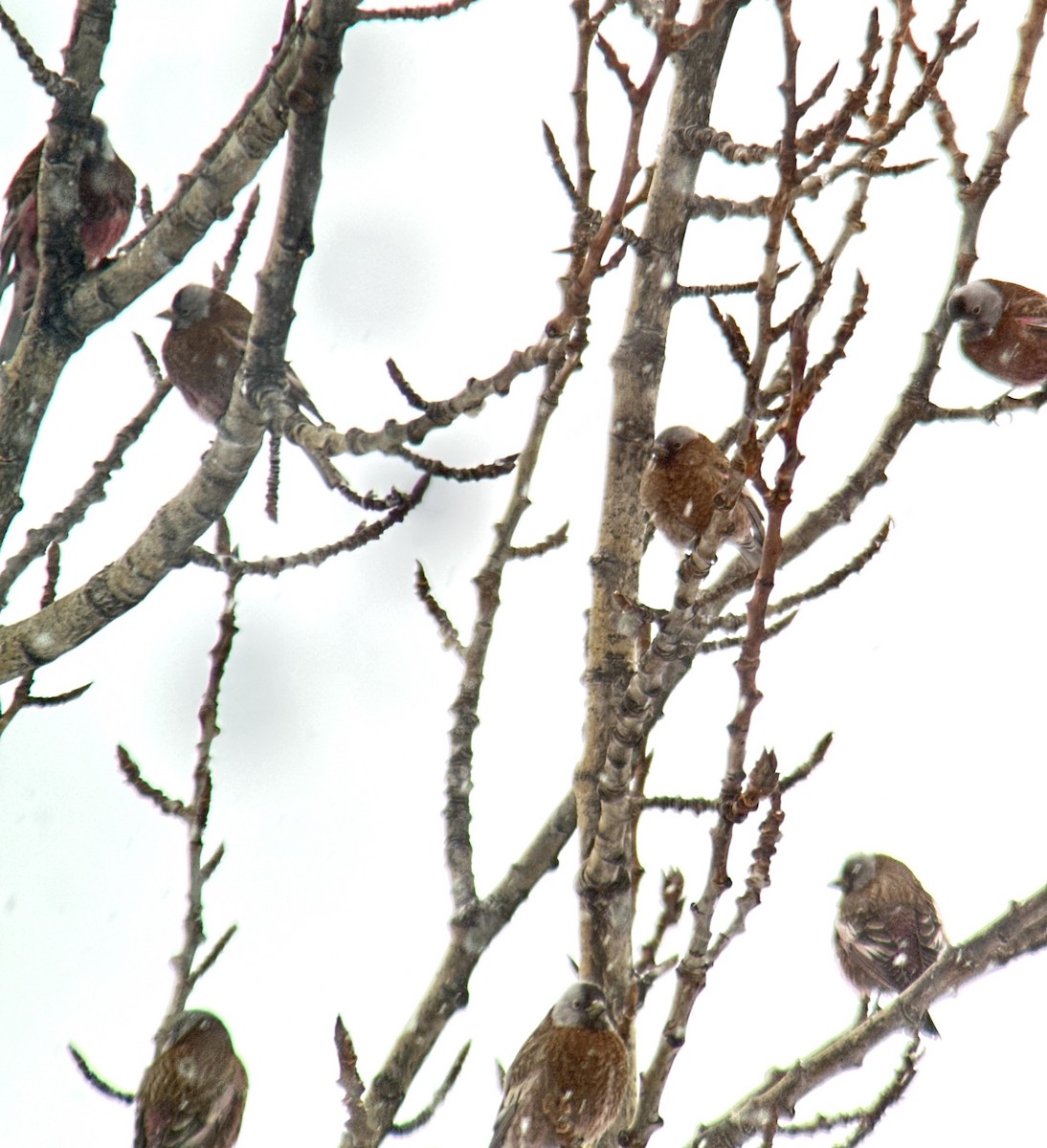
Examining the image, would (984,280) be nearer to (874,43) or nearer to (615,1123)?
(874,43)

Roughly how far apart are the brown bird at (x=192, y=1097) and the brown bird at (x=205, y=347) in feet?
7.22

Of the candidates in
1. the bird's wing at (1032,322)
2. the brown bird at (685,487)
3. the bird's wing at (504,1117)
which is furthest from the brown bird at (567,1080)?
the bird's wing at (1032,322)

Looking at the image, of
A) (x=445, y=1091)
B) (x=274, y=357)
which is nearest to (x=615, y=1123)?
(x=445, y=1091)

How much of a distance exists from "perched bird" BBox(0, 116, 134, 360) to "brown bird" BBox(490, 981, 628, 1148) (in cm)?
250

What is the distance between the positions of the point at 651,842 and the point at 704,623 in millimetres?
8040

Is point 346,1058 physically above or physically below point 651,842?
below

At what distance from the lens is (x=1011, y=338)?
15.3 ft

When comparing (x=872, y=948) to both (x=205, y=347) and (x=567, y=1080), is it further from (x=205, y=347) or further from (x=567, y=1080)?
(x=205, y=347)

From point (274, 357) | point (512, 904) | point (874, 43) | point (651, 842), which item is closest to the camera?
point (874, 43)

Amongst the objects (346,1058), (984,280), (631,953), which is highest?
(984,280)

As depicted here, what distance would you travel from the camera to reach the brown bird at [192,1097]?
364 cm

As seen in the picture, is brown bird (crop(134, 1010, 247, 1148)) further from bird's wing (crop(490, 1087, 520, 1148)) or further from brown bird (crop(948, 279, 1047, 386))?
brown bird (crop(948, 279, 1047, 386))

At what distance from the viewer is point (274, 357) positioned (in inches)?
96.5

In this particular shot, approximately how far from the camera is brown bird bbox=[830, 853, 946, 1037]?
457cm
